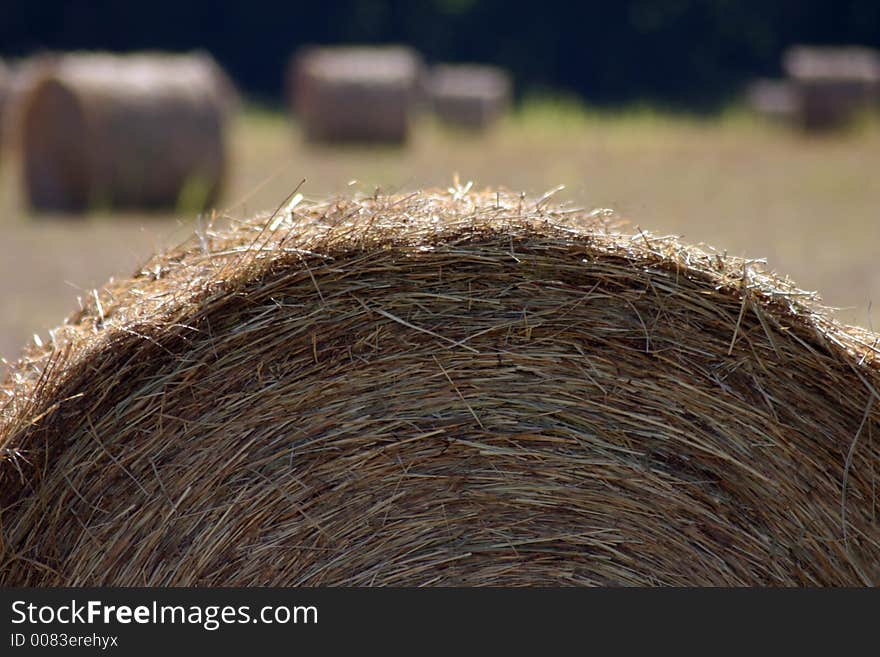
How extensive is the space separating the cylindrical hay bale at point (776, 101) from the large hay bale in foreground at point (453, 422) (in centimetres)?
1649

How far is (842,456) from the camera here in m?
2.52

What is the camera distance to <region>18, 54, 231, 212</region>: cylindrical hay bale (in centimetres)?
→ 1052

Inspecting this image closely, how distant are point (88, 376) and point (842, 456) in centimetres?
153

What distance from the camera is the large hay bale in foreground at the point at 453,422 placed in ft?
8.19

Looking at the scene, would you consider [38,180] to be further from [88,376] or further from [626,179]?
[88,376]

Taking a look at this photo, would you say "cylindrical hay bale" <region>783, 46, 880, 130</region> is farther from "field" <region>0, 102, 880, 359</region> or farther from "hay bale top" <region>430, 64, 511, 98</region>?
"hay bale top" <region>430, 64, 511, 98</region>

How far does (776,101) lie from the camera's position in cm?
2142

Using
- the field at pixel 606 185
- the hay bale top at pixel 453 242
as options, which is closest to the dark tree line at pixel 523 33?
the field at pixel 606 185

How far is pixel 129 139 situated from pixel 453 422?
857 cm

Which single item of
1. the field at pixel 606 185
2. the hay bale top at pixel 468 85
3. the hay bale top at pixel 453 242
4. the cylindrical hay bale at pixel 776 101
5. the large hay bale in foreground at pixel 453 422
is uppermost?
the hay bale top at pixel 453 242

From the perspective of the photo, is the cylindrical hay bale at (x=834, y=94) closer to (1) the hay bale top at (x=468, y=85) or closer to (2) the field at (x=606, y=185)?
(2) the field at (x=606, y=185)

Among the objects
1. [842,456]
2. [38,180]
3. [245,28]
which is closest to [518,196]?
[842,456]

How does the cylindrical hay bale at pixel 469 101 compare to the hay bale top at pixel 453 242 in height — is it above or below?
below

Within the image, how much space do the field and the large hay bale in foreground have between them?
63 cm
